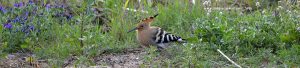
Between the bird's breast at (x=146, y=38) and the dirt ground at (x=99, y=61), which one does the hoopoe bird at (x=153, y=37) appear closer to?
the bird's breast at (x=146, y=38)

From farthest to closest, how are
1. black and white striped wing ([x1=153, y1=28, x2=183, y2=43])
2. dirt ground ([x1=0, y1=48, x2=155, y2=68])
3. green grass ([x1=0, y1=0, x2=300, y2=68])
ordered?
black and white striped wing ([x1=153, y1=28, x2=183, y2=43]) → dirt ground ([x1=0, y1=48, x2=155, y2=68]) → green grass ([x1=0, y1=0, x2=300, y2=68])

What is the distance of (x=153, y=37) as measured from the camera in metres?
5.88

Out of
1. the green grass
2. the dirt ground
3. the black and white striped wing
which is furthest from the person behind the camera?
the black and white striped wing

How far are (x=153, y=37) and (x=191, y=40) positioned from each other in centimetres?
38

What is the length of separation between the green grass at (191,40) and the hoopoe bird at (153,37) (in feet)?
0.26

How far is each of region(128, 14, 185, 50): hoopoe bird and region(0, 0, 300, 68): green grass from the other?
80 millimetres

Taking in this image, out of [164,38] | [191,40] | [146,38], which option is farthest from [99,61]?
[191,40]

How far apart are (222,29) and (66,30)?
1463 mm

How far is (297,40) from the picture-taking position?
17.9 feet

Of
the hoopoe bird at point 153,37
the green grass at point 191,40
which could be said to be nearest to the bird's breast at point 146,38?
the hoopoe bird at point 153,37

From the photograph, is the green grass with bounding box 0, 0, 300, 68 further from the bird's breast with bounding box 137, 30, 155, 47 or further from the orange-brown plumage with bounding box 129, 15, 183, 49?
the bird's breast with bounding box 137, 30, 155, 47

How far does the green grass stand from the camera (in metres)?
5.31

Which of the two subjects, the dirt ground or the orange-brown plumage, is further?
the orange-brown plumage

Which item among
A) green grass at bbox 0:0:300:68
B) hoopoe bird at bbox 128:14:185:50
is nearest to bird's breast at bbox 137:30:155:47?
hoopoe bird at bbox 128:14:185:50
